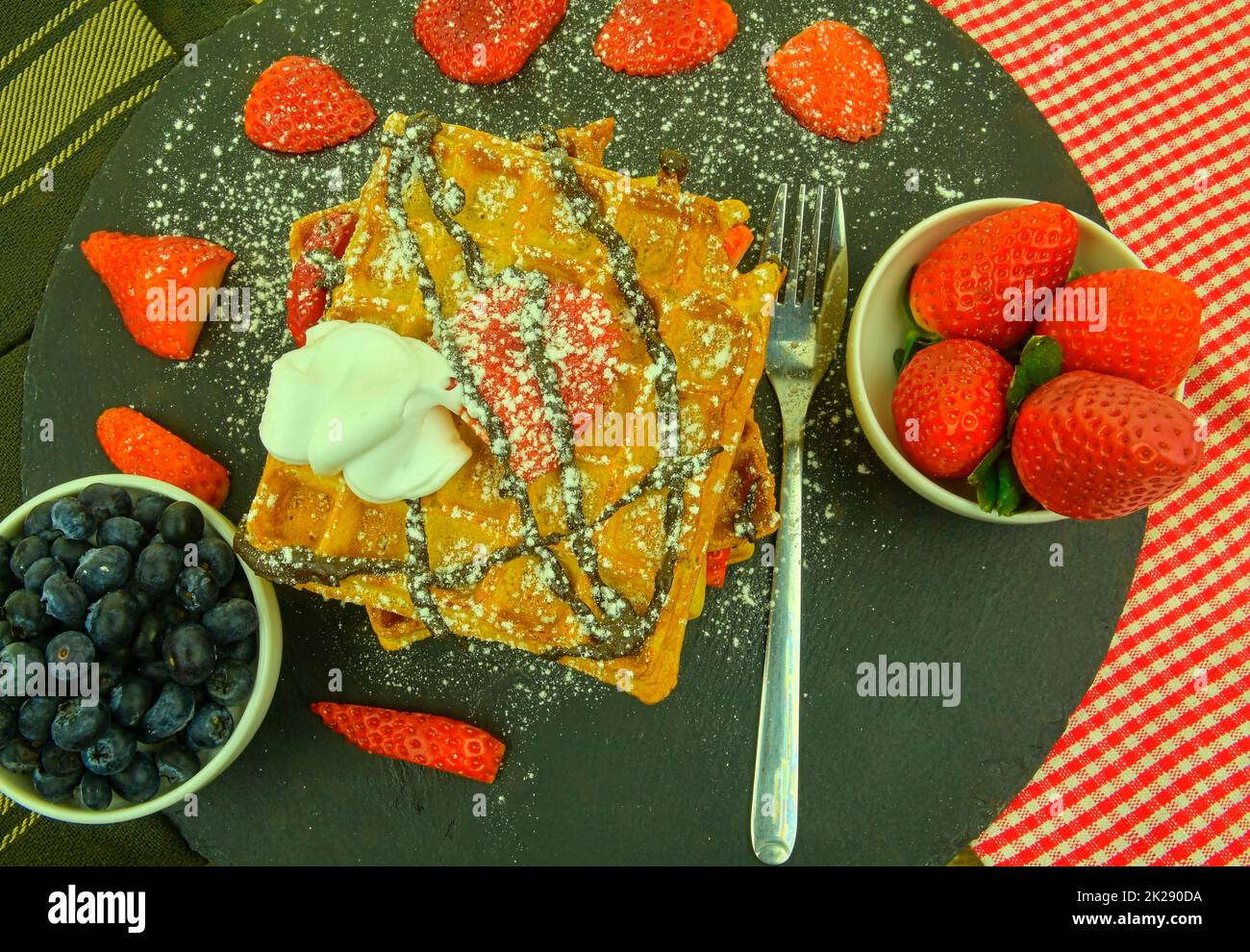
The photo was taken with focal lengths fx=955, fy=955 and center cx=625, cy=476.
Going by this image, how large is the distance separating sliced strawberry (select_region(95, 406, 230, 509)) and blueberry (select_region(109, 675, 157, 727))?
410 millimetres

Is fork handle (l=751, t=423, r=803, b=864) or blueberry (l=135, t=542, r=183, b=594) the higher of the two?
blueberry (l=135, t=542, r=183, b=594)

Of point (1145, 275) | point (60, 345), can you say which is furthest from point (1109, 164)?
point (60, 345)

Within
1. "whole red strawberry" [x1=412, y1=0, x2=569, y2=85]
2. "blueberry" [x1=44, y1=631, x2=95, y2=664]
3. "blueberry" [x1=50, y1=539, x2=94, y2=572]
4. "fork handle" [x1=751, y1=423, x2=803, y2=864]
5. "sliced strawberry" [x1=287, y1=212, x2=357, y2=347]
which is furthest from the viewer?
"whole red strawberry" [x1=412, y1=0, x2=569, y2=85]

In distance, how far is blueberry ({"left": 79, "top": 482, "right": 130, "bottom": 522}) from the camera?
1.52 meters

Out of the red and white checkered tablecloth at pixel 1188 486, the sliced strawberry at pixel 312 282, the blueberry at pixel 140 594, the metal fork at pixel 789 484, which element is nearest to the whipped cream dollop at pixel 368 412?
the sliced strawberry at pixel 312 282

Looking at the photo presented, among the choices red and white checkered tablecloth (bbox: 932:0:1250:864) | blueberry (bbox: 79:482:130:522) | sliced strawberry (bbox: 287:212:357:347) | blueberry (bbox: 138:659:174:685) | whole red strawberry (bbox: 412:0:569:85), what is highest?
whole red strawberry (bbox: 412:0:569:85)

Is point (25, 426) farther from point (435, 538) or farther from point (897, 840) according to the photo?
point (897, 840)

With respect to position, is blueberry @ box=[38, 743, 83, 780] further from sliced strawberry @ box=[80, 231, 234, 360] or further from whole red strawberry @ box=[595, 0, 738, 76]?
whole red strawberry @ box=[595, 0, 738, 76]

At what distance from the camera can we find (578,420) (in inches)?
55.0

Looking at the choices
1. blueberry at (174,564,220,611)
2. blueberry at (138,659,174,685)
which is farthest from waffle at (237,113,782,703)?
blueberry at (138,659,174,685)

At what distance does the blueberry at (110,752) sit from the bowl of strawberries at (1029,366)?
1250 mm

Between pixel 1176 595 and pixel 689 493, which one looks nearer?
pixel 689 493

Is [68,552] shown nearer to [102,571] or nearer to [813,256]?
[102,571]
